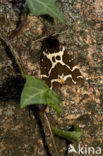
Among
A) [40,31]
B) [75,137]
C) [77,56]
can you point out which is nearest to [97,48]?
[77,56]

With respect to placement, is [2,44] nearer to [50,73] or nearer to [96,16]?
[50,73]

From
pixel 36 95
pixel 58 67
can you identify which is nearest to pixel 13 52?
pixel 58 67

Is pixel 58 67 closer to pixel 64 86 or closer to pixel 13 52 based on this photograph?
pixel 64 86

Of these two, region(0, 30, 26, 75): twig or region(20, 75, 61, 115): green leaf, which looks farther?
region(0, 30, 26, 75): twig

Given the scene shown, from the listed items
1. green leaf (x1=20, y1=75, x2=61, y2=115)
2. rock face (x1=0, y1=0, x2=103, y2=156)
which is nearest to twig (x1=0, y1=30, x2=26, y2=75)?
rock face (x1=0, y1=0, x2=103, y2=156)

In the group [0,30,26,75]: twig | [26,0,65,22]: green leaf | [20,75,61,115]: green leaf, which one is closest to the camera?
[20,75,61,115]: green leaf

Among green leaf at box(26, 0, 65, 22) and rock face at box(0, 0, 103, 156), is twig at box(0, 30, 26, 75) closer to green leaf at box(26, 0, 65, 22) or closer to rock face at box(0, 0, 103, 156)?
rock face at box(0, 0, 103, 156)

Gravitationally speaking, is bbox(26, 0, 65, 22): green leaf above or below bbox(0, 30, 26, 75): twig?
above

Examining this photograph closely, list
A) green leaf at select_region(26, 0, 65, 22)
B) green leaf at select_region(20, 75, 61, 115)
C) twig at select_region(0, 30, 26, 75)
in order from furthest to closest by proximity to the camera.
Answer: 1. twig at select_region(0, 30, 26, 75)
2. green leaf at select_region(26, 0, 65, 22)
3. green leaf at select_region(20, 75, 61, 115)

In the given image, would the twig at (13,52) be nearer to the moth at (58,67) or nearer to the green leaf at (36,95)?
the moth at (58,67)
